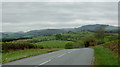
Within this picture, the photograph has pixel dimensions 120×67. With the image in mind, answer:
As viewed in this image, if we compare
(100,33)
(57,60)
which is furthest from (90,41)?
(57,60)

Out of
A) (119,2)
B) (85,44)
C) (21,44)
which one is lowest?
(85,44)

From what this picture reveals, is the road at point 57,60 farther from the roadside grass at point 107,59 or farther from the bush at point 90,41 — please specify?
the bush at point 90,41

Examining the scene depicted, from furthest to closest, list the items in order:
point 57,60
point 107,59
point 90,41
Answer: point 90,41 → point 57,60 → point 107,59

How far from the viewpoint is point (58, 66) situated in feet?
44.3

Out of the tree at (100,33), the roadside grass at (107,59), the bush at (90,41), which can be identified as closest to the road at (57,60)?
the roadside grass at (107,59)

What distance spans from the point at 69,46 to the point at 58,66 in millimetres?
64443

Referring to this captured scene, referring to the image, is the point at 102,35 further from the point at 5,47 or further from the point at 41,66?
the point at 41,66

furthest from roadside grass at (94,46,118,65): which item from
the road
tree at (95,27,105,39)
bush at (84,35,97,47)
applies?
bush at (84,35,97,47)

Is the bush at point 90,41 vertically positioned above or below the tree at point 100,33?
below

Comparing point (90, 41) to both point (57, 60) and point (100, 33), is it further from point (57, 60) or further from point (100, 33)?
point (57, 60)

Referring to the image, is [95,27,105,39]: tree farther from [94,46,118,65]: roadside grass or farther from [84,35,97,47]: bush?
[94,46,118,65]: roadside grass

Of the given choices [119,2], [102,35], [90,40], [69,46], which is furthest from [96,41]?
[119,2]

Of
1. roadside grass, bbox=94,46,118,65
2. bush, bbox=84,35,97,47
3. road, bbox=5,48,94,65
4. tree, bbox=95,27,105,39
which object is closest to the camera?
roadside grass, bbox=94,46,118,65

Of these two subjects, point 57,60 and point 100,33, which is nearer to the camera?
point 57,60
